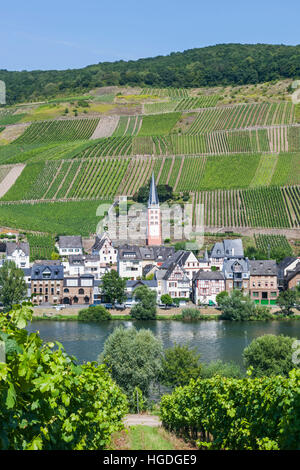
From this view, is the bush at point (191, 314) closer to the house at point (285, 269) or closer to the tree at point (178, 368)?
the house at point (285, 269)

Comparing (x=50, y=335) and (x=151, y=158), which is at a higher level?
(x=151, y=158)

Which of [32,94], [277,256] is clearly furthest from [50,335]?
[32,94]

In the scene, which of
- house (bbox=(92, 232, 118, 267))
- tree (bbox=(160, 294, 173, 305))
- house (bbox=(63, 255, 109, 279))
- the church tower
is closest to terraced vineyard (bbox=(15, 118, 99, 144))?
the church tower

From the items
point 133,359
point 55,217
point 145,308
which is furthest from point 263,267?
point 133,359

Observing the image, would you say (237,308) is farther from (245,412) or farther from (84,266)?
(245,412)
